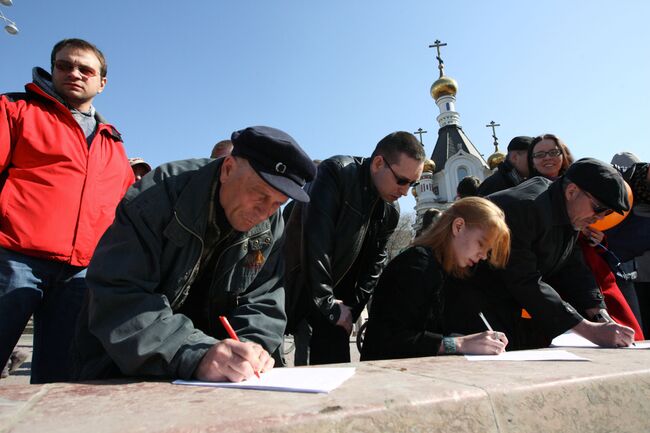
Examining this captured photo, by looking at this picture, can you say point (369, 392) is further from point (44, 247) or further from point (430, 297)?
point (44, 247)

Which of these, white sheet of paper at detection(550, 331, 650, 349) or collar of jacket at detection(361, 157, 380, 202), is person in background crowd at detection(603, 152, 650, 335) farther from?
collar of jacket at detection(361, 157, 380, 202)

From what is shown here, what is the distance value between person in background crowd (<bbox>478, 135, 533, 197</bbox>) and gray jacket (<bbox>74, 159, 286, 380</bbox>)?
8.96 feet

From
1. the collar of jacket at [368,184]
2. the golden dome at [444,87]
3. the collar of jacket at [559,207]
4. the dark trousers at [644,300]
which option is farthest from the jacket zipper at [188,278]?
the golden dome at [444,87]

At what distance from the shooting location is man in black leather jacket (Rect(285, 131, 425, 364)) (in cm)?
261

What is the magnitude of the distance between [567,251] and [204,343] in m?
2.40

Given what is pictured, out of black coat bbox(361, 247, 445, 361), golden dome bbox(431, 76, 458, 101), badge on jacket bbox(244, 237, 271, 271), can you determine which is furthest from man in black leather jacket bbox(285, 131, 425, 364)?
golden dome bbox(431, 76, 458, 101)

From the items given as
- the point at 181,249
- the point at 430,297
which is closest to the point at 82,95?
the point at 181,249

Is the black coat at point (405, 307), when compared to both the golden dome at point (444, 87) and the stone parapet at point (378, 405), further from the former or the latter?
the golden dome at point (444, 87)

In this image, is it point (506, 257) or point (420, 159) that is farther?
point (420, 159)

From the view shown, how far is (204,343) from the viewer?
134 centimetres

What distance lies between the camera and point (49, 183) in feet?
6.45

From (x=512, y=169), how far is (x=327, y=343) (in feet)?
7.97

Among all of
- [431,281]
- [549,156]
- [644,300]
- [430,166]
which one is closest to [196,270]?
[431,281]

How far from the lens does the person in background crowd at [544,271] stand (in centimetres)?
244
